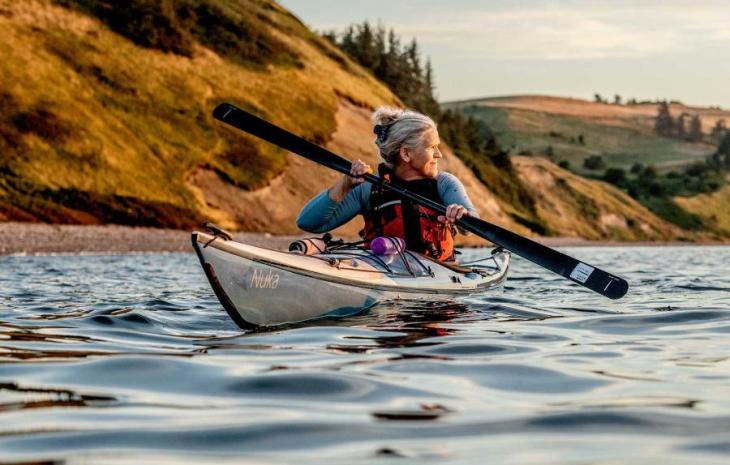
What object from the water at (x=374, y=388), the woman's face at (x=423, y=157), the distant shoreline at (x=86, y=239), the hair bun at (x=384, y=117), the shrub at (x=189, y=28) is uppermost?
the shrub at (x=189, y=28)

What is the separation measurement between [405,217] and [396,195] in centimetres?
25

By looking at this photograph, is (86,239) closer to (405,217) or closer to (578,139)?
(405,217)

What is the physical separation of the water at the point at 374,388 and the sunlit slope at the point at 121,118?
1363 inches

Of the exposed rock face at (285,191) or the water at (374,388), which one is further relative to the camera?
the exposed rock face at (285,191)

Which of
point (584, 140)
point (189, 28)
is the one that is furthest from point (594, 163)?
point (189, 28)

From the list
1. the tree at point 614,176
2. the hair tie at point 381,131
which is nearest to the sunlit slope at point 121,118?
the hair tie at point 381,131

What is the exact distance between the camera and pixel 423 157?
1012 cm

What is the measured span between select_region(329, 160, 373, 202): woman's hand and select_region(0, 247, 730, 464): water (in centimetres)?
119

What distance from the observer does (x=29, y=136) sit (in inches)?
1807

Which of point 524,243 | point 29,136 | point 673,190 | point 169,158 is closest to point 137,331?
point 524,243

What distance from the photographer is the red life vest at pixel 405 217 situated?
10.1 meters

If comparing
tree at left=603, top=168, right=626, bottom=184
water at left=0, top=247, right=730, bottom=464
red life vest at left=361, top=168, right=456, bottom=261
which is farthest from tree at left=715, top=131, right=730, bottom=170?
water at left=0, top=247, right=730, bottom=464

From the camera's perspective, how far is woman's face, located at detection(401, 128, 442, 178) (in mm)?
10031

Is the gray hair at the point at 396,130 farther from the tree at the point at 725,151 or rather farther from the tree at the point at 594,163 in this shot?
the tree at the point at 725,151
